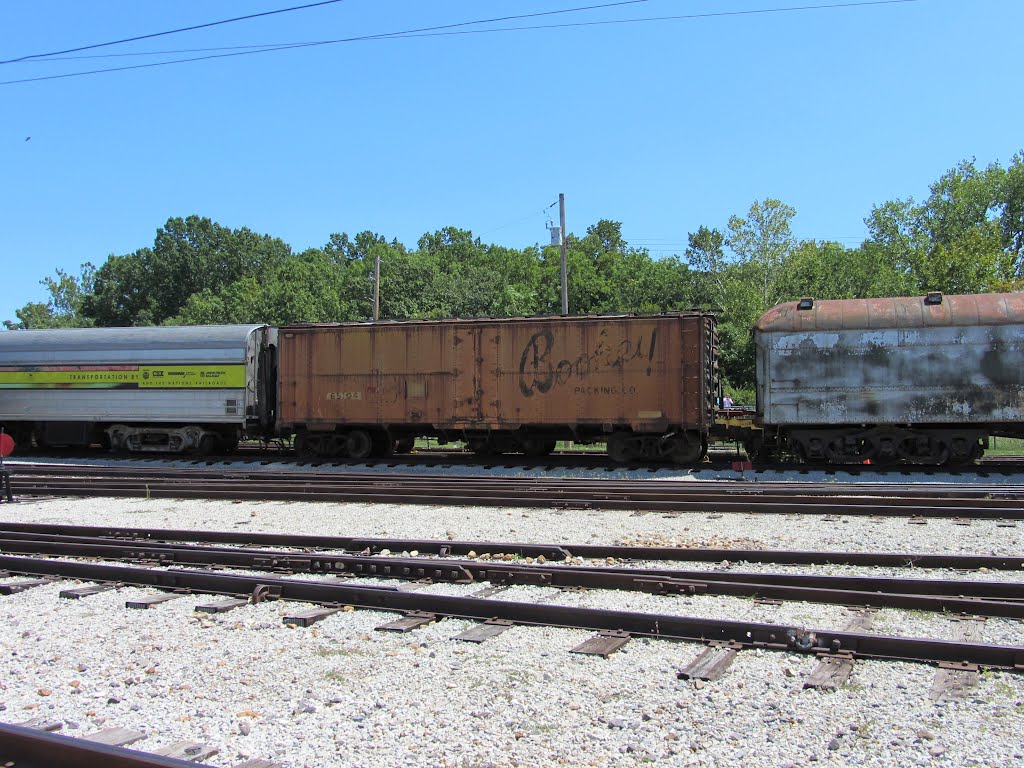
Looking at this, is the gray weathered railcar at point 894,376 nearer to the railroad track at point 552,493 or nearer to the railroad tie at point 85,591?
the railroad track at point 552,493

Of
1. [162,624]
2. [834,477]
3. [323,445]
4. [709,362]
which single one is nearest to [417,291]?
[323,445]

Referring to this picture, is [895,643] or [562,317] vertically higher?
[562,317]

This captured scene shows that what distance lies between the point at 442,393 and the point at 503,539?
9.51m

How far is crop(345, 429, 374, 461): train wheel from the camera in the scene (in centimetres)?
1970

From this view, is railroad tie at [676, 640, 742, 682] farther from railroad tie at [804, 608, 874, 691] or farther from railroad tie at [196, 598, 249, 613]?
railroad tie at [196, 598, 249, 613]

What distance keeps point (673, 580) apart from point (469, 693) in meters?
2.58

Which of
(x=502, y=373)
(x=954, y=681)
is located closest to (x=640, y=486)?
(x=502, y=373)

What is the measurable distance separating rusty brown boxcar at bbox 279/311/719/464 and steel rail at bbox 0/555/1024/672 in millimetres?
11201

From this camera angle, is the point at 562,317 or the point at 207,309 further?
the point at 207,309

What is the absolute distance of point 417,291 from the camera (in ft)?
153

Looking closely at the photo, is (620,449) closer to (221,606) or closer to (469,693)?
(221,606)

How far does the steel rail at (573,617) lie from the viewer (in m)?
4.86

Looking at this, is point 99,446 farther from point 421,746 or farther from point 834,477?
point 421,746

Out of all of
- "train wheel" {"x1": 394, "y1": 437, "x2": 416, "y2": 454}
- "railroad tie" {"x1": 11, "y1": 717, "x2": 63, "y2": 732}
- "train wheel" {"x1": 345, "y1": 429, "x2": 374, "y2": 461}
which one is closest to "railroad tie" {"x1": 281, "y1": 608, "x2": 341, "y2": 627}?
"railroad tie" {"x1": 11, "y1": 717, "x2": 63, "y2": 732}
